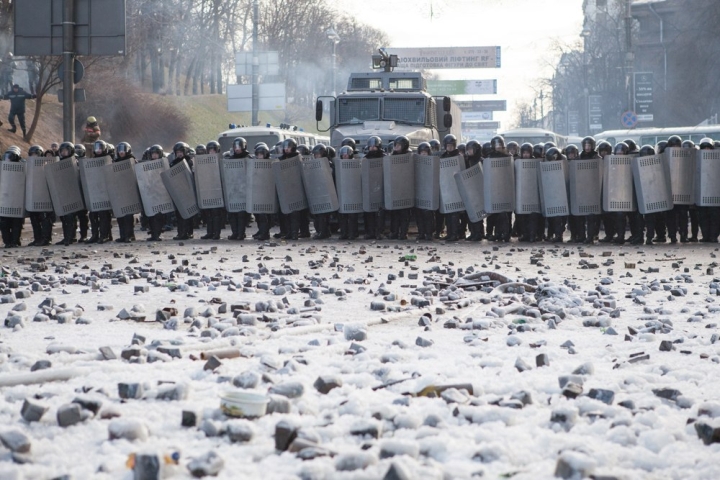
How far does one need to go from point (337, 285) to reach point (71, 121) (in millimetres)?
12485

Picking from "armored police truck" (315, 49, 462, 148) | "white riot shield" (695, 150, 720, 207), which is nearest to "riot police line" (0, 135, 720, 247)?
"white riot shield" (695, 150, 720, 207)

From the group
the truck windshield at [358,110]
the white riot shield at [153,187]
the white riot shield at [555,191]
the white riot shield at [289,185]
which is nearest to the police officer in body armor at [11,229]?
the white riot shield at [153,187]

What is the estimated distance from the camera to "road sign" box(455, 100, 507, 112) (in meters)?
115

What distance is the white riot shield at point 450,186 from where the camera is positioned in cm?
1930

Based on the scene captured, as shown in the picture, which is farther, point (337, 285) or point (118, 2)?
point (118, 2)

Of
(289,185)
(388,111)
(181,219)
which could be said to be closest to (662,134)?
(388,111)

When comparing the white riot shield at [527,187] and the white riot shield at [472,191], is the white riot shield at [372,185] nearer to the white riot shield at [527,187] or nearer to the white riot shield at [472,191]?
the white riot shield at [472,191]

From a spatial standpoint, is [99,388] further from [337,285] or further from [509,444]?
[337,285]

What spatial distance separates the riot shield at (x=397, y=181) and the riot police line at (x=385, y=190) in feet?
0.08

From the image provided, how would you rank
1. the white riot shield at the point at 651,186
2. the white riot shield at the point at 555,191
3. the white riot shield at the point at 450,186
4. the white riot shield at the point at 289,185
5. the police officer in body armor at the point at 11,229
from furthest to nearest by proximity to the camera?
the white riot shield at the point at 289,185
the white riot shield at the point at 450,186
the white riot shield at the point at 555,191
the white riot shield at the point at 651,186
the police officer in body armor at the point at 11,229

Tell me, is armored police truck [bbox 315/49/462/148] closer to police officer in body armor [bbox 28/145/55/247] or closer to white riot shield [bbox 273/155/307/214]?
white riot shield [bbox 273/155/307/214]

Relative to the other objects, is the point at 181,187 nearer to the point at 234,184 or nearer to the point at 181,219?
the point at 181,219

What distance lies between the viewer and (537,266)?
13422 millimetres

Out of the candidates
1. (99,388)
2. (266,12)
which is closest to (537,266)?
(99,388)
